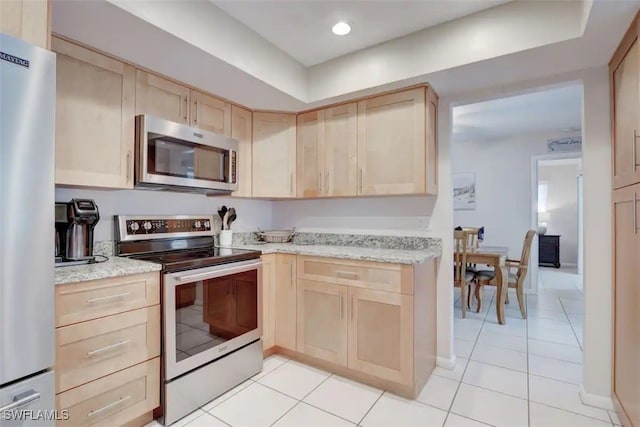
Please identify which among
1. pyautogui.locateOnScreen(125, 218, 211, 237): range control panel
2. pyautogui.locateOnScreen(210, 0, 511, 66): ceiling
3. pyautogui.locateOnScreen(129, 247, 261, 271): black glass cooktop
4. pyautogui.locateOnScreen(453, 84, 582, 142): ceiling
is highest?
pyautogui.locateOnScreen(453, 84, 582, 142): ceiling

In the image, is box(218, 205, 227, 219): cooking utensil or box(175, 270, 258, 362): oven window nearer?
box(175, 270, 258, 362): oven window

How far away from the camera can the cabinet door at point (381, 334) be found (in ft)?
6.64

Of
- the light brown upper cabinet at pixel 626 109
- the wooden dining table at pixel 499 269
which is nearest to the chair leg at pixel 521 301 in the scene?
the wooden dining table at pixel 499 269

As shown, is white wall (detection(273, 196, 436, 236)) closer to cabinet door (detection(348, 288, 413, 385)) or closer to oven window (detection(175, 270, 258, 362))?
cabinet door (detection(348, 288, 413, 385))

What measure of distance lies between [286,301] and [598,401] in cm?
206

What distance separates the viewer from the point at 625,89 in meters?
1.67

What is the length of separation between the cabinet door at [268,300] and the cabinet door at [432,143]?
1311 mm

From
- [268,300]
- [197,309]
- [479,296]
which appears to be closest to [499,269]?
[479,296]

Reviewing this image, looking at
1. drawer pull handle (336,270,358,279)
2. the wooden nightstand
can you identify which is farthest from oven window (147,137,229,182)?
the wooden nightstand

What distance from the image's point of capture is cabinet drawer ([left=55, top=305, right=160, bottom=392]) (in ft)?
4.73

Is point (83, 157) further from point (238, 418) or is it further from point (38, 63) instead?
point (238, 418)

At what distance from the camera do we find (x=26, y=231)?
1.08 m

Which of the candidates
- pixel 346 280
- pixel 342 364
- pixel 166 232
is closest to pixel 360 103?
pixel 346 280

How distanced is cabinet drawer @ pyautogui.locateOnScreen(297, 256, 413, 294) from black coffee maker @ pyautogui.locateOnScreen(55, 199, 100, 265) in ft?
4.43
